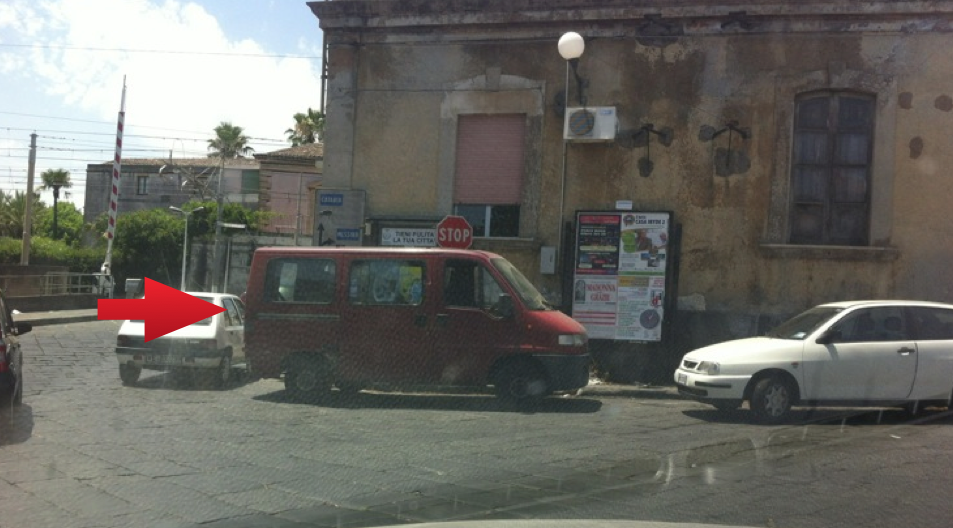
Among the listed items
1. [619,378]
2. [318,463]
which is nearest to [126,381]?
[318,463]

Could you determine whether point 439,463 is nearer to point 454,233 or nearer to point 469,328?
point 469,328

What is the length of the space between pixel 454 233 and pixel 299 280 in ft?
12.0

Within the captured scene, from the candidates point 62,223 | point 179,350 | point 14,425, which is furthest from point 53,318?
point 62,223

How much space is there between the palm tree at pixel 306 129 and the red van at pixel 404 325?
163 feet

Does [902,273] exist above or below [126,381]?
above

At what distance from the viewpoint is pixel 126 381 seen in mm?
13414

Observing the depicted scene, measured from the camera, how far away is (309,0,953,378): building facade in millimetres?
15273

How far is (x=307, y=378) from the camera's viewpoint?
12281mm

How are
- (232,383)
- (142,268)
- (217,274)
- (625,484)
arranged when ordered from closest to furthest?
(625,484) < (232,383) < (217,274) < (142,268)

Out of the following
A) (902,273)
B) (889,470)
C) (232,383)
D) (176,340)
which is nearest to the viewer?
(889,470)

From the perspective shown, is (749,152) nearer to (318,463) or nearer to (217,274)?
(318,463)

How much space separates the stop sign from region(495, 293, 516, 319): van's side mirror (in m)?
3.53

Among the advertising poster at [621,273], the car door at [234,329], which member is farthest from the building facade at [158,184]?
the advertising poster at [621,273]

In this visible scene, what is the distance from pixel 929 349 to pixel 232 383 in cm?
999
